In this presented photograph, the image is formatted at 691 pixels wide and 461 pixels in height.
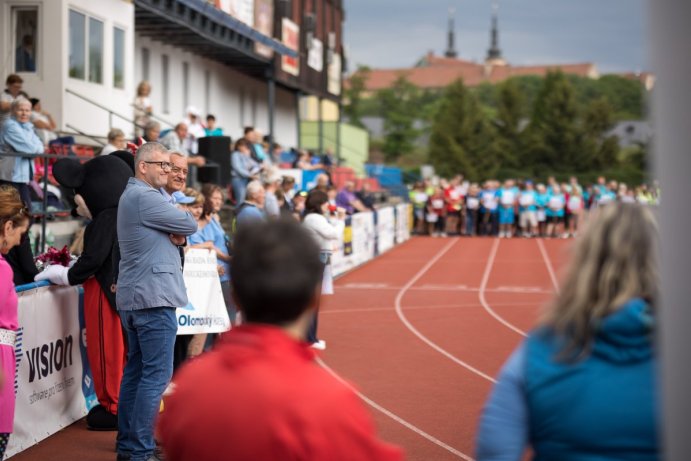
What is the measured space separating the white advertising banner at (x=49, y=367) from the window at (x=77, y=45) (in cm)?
1304

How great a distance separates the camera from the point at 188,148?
2191 centimetres

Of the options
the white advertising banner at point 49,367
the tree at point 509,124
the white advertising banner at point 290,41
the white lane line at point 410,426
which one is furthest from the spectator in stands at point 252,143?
the tree at point 509,124

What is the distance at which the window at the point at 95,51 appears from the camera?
22.3 metres

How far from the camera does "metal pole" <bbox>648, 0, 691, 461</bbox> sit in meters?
2.38

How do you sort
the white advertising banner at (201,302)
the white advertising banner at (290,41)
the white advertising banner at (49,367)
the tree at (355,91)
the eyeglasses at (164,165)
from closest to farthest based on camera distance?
the eyeglasses at (164,165) → the white advertising banner at (49,367) → the white advertising banner at (201,302) → the white advertising banner at (290,41) → the tree at (355,91)

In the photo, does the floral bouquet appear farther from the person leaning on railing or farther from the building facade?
the building facade

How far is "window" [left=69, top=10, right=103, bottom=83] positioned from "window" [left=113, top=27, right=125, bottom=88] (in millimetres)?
833

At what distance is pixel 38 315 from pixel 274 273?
6.07 meters

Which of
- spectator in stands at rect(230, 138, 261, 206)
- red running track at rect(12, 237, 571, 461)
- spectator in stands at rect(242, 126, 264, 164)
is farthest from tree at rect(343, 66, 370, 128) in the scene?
spectator in stands at rect(230, 138, 261, 206)

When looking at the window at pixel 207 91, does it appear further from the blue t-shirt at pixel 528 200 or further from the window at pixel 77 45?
the window at pixel 77 45

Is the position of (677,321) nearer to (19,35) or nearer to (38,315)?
(38,315)

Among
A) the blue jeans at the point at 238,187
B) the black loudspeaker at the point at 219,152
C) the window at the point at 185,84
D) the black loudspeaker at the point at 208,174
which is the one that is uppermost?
the window at the point at 185,84

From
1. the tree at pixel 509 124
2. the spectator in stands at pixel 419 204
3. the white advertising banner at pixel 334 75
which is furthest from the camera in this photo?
the tree at pixel 509 124

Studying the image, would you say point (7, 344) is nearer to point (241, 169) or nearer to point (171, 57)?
point (241, 169)
